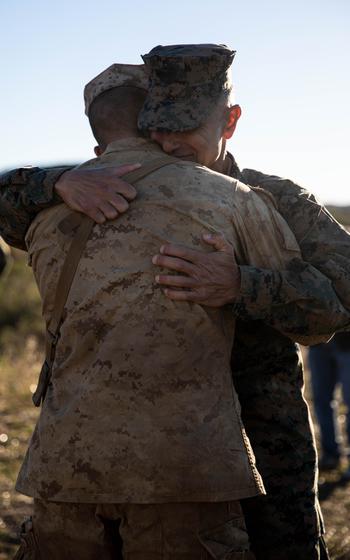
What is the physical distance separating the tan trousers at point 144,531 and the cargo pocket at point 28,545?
0.05 metres

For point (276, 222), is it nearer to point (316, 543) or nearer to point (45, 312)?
point (45, 312)

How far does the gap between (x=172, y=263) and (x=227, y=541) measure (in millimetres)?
857

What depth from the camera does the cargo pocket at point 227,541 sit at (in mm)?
2682

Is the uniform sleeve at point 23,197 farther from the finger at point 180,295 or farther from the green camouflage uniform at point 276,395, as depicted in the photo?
the finger at point 180,295

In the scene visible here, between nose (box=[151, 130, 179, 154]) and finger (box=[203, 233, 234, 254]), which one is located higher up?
nose (box=[151, 130, 179, 154])

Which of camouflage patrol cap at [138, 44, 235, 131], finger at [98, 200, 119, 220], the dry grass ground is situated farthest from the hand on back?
the dry grass ground

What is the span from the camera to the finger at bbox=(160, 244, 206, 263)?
2771 millimetres

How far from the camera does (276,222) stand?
2939 mm

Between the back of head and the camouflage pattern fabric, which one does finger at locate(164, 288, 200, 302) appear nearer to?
the camouflage pattern fabric

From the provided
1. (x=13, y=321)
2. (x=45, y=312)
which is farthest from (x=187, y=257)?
(x=13, y=321)

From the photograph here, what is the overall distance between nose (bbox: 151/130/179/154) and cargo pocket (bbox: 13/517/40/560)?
1315 mm

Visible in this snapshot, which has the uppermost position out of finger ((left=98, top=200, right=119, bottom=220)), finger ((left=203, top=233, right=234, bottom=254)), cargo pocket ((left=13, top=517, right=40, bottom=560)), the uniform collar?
the uniform collar

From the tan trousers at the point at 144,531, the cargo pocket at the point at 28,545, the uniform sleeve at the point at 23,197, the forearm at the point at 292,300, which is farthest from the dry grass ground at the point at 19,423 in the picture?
the forearm at the point at 292,300

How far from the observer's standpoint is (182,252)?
2.79m
